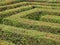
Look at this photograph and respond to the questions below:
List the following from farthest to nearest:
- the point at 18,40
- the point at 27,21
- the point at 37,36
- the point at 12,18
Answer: the point at 12,18 < the point at 27,21 < the point at 18,40 < the point at 37,36

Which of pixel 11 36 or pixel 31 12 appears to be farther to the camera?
pixel 31 12

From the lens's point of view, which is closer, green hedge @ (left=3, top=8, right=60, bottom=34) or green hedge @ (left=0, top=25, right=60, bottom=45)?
green hedge @ (left=0, top=25, right=60, bottom=45)

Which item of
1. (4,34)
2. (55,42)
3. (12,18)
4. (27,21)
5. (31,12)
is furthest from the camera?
(31,12)

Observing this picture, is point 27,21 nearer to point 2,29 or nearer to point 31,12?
point 2,29

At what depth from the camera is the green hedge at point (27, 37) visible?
28.8 feet

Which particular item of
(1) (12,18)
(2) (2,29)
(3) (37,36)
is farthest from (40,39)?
(1) (12,18)

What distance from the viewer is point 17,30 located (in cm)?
1033

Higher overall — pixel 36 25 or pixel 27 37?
pixel 36 25

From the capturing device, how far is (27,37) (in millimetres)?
9438

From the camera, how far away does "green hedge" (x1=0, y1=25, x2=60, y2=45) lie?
28.8 ft

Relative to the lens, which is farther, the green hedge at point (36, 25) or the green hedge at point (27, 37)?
the green hedge at point (36, 25)

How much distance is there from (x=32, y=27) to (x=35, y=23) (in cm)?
38

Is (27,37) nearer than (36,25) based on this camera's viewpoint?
Yes

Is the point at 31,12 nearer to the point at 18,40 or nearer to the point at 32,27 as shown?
the point at 32,27
